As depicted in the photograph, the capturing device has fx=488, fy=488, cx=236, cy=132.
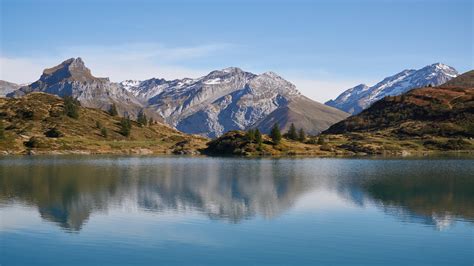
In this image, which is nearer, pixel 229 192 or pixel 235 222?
pixel 235 222

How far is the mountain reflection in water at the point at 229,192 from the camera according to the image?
202 feet

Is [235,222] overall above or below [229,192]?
below

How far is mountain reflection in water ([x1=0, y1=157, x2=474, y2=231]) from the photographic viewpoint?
61.7 meters

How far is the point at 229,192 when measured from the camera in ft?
273

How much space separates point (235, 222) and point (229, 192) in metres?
28.7

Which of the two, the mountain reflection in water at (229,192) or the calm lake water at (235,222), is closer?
the calm lake water at (235,222)

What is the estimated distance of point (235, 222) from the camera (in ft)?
179

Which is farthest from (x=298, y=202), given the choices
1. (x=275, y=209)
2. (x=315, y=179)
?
(x=315, y=179)

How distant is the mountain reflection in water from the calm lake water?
189mm

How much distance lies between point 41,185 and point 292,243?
60.4 metres

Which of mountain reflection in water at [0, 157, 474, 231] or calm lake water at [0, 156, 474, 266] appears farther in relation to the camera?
mountain reflection in water at [0, 157, 474, 231]

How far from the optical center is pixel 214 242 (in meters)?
44.8

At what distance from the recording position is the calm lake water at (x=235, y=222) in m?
40.1

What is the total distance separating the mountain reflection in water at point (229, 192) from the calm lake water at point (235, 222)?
0.19 metres
